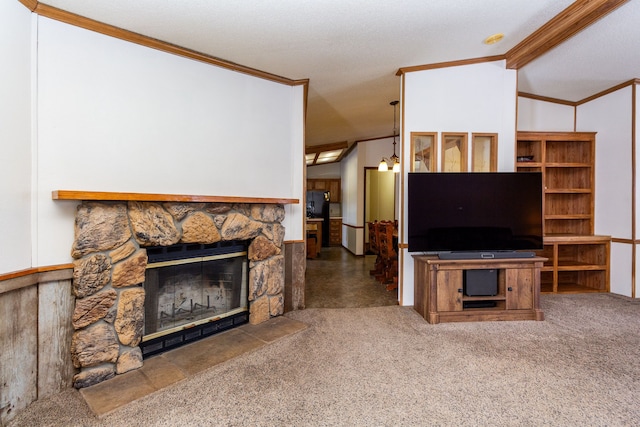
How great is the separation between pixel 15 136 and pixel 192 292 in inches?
61.0

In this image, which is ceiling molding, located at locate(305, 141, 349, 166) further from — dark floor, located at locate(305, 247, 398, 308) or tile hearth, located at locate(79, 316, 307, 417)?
tile hearth, located at locate(79, 316, 307, 417)

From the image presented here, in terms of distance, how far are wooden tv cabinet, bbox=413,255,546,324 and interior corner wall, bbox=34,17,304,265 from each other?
4.84ft

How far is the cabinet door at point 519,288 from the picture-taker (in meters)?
2.91

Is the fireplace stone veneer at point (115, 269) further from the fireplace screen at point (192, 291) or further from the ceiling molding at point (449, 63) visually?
the ceiling molding at point (449, 63)

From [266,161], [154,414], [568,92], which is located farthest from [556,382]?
[568,92]

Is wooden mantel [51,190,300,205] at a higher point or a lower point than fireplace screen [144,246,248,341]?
higher

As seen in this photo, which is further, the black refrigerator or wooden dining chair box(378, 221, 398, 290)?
the black refrigerator

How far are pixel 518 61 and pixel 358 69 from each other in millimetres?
1618

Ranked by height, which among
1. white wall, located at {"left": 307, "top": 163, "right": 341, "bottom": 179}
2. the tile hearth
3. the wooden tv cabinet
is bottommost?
the tile hearth

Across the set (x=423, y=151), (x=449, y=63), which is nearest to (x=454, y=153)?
(x=423, y=151)

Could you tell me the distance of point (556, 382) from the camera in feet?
6.22

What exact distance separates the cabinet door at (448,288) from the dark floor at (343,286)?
73 centimetres

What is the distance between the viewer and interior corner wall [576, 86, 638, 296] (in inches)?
145

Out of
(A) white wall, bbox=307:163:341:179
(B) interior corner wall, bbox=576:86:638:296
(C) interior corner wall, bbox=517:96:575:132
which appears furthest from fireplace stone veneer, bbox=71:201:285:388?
(A) white wall, bbox=307:163:341:179
